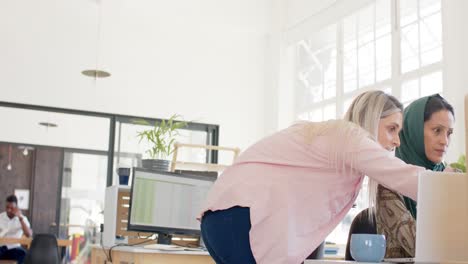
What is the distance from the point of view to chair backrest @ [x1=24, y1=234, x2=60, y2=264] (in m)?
6.90

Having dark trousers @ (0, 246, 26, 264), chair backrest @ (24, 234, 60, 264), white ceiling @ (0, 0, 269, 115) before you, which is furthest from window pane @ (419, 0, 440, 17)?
dark trousers @ (0, 246, 26, 264)

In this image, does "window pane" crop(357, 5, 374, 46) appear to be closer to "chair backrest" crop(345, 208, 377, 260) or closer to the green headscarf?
the green headscarf

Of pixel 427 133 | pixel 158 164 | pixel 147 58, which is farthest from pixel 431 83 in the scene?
pixel 427 133

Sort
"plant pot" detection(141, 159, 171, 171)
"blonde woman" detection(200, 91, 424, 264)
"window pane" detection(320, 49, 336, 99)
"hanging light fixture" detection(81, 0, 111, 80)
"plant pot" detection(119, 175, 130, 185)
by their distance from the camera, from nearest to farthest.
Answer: "blonde woman" detection(200, 91, 424, 264)
"plant pot" detection(119, 175, 130, 185)
"plant pot" detection(141, 159, 171, 171)
"hanging light fixture" detection(81, 0, 111, 80)
"window pane" detection(320, 49, 336, 99)

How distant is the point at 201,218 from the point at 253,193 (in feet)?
0.77

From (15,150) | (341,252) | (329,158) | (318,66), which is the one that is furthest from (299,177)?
(15,150)

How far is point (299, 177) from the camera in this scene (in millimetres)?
1618

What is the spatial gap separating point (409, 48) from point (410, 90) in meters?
0.39

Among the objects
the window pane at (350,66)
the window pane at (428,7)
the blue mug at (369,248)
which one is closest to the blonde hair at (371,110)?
the blue mug at (369,248)

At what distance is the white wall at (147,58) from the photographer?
732 cm

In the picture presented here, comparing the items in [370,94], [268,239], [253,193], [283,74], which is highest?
[283,74]

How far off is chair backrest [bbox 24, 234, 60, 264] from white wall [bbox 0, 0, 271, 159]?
1.50 meters

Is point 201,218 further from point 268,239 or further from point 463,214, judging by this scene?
point 463,214

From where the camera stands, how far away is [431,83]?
5770mm
